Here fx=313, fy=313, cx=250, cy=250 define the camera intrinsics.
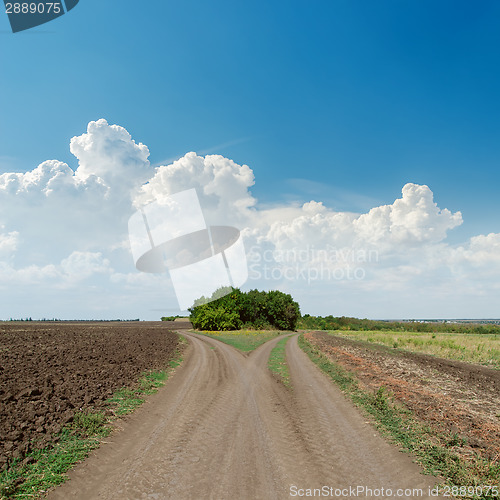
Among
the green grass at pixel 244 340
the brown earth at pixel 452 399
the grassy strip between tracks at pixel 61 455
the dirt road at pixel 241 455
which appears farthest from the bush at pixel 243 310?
the grassy strip between tracks at pixel 61 455

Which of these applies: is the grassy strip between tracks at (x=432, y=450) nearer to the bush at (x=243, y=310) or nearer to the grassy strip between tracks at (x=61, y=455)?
the grassy strip between tracks at (x=61, y=455)

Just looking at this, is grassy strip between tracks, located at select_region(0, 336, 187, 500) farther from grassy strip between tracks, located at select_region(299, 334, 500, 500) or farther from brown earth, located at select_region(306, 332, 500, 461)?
brown earth, located at select_region(306, 332, 500, 461)

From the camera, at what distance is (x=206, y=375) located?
17.3 meters

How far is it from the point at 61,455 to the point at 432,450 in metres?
8.86

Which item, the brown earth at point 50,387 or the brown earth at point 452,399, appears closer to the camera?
the brown earth at point 50,387

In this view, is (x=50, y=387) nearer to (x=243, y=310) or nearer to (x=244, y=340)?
(x=244, y=340)

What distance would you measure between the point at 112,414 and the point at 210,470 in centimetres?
539

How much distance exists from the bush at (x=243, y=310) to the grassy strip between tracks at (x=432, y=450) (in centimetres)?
6663

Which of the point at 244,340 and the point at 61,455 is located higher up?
the point at 61,455

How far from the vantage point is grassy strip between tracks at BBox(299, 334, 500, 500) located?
6.11 meters

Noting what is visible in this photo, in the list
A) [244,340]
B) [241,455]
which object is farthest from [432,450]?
[244,340]

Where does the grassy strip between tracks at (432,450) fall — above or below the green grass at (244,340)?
above

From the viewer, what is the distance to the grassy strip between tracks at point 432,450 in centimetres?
611

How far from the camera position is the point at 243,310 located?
91500mm
